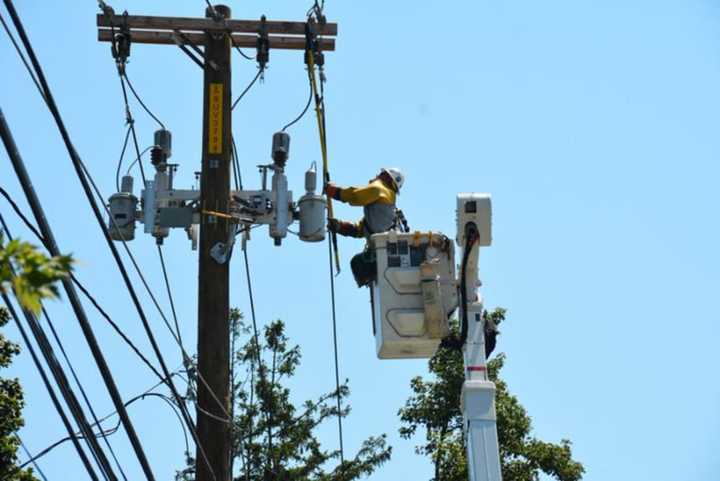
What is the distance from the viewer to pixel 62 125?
7.68m

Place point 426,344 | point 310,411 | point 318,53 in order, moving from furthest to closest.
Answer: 1. point 310,411
2. point 318,53
3. point 426,344

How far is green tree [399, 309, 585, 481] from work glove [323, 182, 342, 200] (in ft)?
45.0

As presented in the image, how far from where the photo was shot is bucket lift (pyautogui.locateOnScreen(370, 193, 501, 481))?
9.27m

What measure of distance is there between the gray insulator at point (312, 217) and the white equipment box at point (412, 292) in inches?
31.5

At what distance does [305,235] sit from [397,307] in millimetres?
1346

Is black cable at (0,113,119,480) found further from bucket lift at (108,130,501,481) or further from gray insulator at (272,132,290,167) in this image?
gray insulator at (272,132,290,167)

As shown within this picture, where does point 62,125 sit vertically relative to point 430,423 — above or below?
below

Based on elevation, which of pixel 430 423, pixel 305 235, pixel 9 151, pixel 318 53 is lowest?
pixel 9 151

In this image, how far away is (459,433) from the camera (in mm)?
25953

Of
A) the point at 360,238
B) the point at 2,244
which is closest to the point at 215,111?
the point at 360,238

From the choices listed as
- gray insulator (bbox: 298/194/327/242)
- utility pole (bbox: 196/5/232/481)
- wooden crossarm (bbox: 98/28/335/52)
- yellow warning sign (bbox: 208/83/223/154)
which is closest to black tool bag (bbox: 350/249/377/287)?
gray insulator (bbox: 298/194/327/242)

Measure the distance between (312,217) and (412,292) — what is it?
1.38 m

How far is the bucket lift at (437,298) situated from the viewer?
9273 mm

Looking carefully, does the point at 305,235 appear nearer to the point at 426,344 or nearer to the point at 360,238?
the point at 360,238
